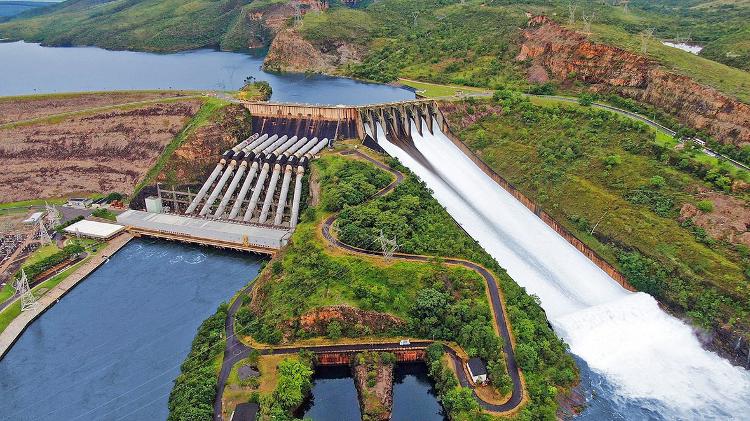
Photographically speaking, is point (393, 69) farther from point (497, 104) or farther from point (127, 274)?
point (127, 274)

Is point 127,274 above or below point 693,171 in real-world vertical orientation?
below

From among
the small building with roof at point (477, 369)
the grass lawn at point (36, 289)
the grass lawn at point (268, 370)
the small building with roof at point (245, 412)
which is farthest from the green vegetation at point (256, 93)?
the small building with roof at point (477, 369)

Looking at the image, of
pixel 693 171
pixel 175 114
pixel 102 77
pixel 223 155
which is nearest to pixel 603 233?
pixel 693 171

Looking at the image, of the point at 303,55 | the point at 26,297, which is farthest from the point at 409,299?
the point at 303,55

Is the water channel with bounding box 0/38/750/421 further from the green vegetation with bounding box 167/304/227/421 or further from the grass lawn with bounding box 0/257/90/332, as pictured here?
the grass lawn with bounding box 0/257/90/332

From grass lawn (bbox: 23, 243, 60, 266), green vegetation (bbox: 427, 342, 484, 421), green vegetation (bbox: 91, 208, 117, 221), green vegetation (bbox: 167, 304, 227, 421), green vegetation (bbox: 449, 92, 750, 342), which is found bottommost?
grass lawn (bbox: 23, 243, 60, 266)

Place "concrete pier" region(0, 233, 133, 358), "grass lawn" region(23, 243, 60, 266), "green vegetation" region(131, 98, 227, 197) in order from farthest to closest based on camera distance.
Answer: "green vegetation" region(131, 98, 227, 197) → "grass lawn" region(23, 243, 60, 266) → "concrete pier" region(0, 233, 133, 358)

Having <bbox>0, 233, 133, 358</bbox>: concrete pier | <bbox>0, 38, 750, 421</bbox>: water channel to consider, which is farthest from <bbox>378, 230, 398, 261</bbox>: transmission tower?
<bbox>0, 233, 133, 358</bbox>: concrete pier
